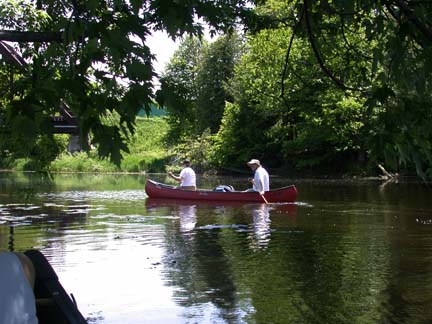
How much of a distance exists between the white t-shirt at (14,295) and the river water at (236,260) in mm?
4184

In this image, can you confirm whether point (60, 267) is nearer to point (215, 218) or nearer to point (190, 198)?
point (215, 218)

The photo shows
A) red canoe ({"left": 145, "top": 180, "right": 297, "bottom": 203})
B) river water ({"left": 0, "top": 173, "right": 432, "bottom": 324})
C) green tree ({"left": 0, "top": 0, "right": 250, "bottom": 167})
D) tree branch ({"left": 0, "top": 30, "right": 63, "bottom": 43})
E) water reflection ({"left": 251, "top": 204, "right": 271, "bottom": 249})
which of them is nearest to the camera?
green tree ({"left": 0, "top": 0, "right": 250, "bottom": 167})

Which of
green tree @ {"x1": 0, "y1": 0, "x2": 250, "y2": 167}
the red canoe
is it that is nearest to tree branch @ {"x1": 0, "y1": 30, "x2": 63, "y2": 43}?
green tree @ {"x1": 0, "y1": 0, "x2": 250, "y2": 167}

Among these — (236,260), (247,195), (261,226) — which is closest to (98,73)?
(236,260)

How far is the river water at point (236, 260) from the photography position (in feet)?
24.0

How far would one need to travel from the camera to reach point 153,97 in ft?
9.59

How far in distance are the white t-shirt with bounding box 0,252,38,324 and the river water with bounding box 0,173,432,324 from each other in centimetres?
418

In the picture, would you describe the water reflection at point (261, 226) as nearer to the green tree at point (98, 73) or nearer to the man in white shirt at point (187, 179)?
the man in white shirt at point (187, 179)

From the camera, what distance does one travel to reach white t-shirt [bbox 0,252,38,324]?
266 cm

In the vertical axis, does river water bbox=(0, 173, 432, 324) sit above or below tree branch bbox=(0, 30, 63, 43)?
below

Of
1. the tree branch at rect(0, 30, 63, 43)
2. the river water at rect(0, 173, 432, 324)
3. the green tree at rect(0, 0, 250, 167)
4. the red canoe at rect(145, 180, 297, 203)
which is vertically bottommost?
the river water at rect(0, 173, 432, 324)

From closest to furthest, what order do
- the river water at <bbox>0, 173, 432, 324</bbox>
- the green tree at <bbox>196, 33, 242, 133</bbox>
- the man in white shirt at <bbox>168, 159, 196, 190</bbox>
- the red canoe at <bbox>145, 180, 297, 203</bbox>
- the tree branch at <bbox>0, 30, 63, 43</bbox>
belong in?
the tree branch at <bbox>0, 30, 63, 43</bbox>
the river water at <bbox>0, 173, 432, 324</bbox>
the red canoe at <bbox>145, 180, 297, 203</bbox>
the man in white shirt at <bbox>168, 159, 196, 190</bbox>
the green tree at <bbox>196, 33, 242, 133</bbox>

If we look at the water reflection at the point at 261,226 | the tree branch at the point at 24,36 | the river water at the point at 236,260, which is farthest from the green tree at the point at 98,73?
the water reflection at the point at 261,226

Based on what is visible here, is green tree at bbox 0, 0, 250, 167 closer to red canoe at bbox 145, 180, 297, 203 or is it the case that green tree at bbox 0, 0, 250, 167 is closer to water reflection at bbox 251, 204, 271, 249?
water reflection at bbox 251, 204, 271, 249
